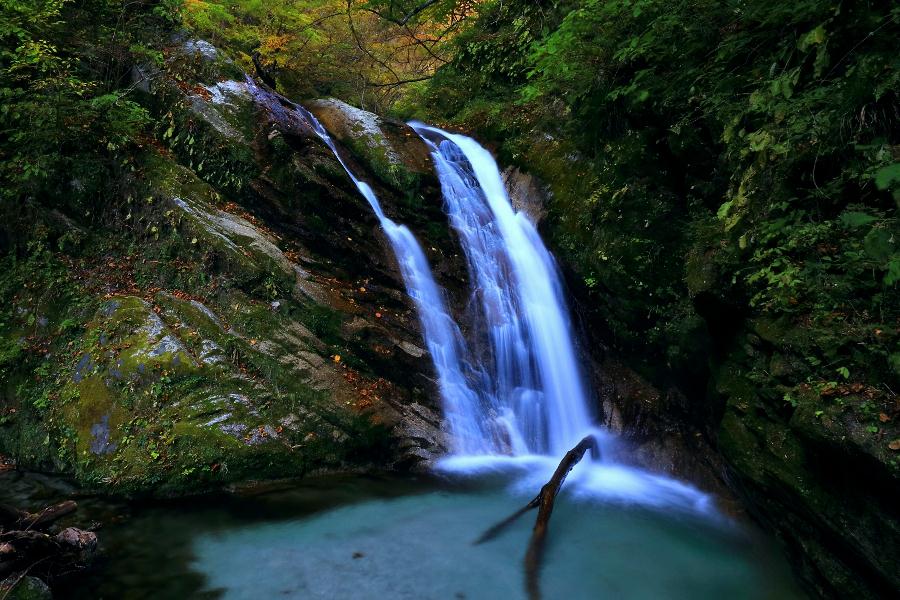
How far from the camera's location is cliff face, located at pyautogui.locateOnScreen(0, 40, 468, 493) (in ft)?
17.2

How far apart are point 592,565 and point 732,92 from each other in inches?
182

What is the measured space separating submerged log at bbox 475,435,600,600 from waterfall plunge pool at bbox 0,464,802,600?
0.08m

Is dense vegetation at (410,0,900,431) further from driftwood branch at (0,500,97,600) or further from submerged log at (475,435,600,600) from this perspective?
driftwood branch at (0,500,97,600)

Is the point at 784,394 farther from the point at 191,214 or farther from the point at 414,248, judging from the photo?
the point at 191,214

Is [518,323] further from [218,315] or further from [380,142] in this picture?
[380,142]

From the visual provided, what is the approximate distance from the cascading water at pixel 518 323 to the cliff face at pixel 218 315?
0.64m

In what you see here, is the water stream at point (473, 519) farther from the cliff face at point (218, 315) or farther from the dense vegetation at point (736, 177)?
the dense vegetation at point (736, 177)

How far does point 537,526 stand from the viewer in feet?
15.8

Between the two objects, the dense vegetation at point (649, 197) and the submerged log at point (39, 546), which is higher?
the dense vegetation at point (649, 197)

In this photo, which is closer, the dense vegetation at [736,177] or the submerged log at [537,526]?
the dense vegetation at [736,177]

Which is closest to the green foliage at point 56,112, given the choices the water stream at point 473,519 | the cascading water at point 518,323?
the water stream at point 473,519

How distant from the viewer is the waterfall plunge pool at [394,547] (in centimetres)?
387

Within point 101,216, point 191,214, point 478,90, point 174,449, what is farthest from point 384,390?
point 478,90

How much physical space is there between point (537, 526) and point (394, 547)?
145 cm
